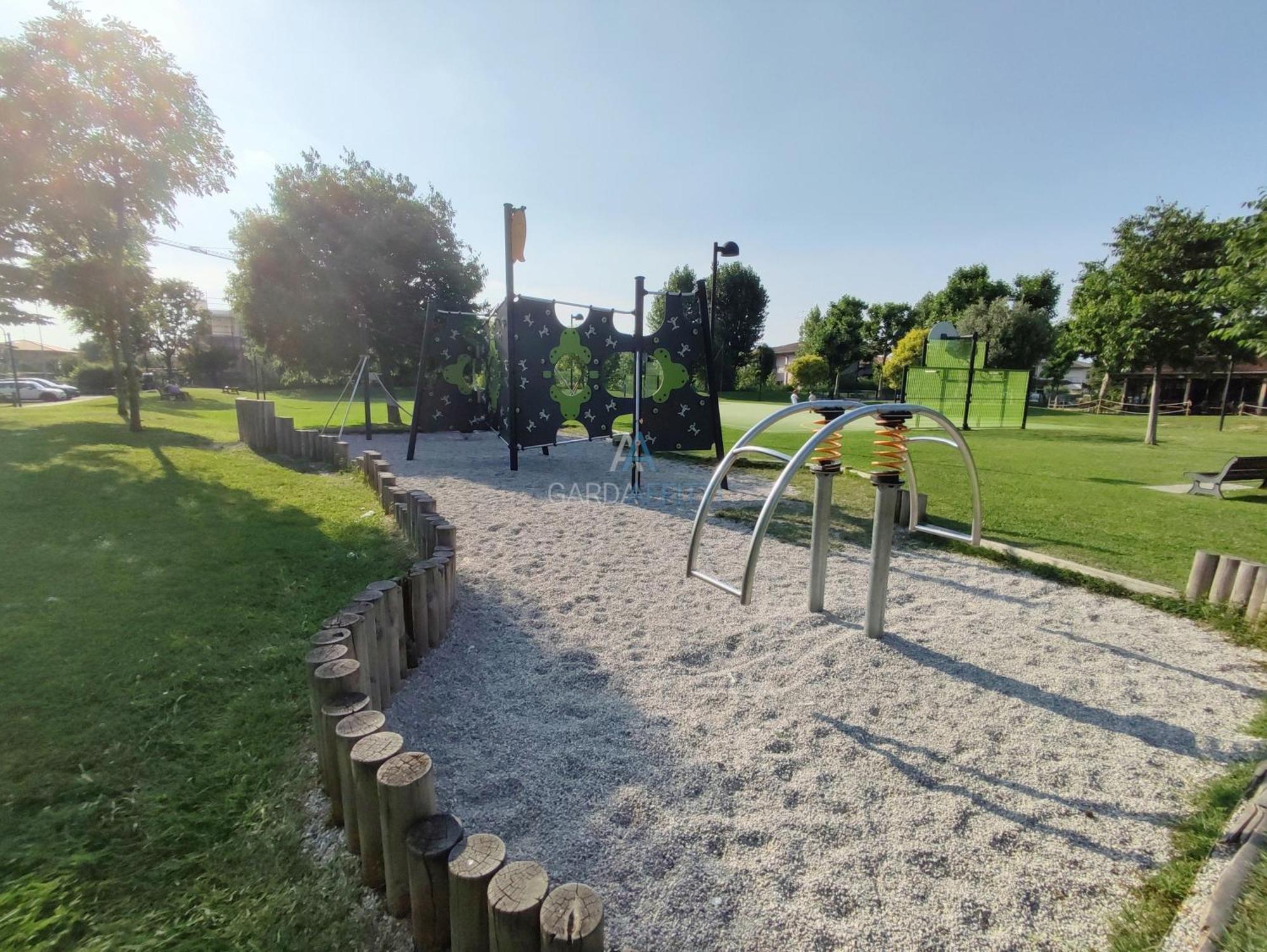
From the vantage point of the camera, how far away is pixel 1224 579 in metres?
3.75

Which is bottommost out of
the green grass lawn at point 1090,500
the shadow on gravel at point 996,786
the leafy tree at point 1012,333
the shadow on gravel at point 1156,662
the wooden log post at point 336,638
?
the shadow on gravel at point 996,786

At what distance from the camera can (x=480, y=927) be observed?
1.29m

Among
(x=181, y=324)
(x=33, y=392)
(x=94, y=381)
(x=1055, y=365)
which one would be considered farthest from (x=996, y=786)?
(x=181, y=324)

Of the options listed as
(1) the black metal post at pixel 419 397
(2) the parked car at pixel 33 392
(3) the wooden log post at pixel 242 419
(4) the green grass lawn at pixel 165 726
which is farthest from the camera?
(2) the parked car at pixel 33 392

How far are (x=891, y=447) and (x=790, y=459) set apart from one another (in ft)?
1.82

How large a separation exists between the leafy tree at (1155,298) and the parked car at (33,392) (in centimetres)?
3828

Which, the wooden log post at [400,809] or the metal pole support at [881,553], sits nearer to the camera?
the wooden log post at [400,809]

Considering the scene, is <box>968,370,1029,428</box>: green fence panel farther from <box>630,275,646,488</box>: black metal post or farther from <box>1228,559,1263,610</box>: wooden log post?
<box>1228,559,1263,610</box>: wooden log post

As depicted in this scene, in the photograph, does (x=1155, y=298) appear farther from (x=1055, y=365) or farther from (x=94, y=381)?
(x=94, y=381)

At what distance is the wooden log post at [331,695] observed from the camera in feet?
6.08

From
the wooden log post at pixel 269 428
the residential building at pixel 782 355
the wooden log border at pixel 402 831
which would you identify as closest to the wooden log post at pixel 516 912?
the wooden log border at pixel 402 831

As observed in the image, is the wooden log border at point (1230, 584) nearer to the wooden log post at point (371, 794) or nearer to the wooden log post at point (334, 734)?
the wooden log post at point (371, 794)

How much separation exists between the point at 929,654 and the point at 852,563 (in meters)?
1.54

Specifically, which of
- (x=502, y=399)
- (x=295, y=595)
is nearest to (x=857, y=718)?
(x=295, y=595)
